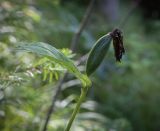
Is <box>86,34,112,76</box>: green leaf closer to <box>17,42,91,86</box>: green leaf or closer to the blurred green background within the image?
<box>17,42,91,86</box>: green leaf

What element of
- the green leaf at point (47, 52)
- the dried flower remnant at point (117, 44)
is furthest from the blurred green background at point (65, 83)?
the dried flower remnant at point (117, 44)

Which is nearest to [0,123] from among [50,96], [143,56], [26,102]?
[26,102]

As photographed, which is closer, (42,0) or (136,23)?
(42,0)

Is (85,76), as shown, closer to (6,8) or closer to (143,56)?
(6,8)

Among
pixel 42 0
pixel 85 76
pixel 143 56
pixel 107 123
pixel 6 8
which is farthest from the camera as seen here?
pixel 143 56

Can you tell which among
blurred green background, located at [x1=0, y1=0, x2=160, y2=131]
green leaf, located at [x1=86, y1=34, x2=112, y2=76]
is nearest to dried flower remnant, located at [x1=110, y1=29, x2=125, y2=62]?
green leaf, located at [x1=86, y1=34, x2=112, y2=76]

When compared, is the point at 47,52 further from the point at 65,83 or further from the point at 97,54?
the point at 65,83
